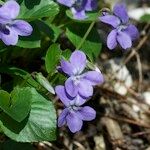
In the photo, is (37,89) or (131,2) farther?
(131,2)

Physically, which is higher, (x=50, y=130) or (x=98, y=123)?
(x=50, y=130)

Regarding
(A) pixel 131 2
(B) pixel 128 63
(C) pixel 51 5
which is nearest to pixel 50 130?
(C) pixel 51 5

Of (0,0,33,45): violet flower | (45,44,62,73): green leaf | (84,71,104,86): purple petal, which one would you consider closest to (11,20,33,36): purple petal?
(0,0,33,45): violet flower

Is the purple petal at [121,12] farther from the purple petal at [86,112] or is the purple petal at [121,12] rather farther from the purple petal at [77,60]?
the purple petal at [86,112]

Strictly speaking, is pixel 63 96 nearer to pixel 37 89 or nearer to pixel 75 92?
pixel 75 92

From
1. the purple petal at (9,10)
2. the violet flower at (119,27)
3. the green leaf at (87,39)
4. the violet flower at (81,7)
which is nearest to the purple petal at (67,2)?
the violet flower at (81,7)

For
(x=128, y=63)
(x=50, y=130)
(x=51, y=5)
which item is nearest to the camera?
(x=50, y=130)
